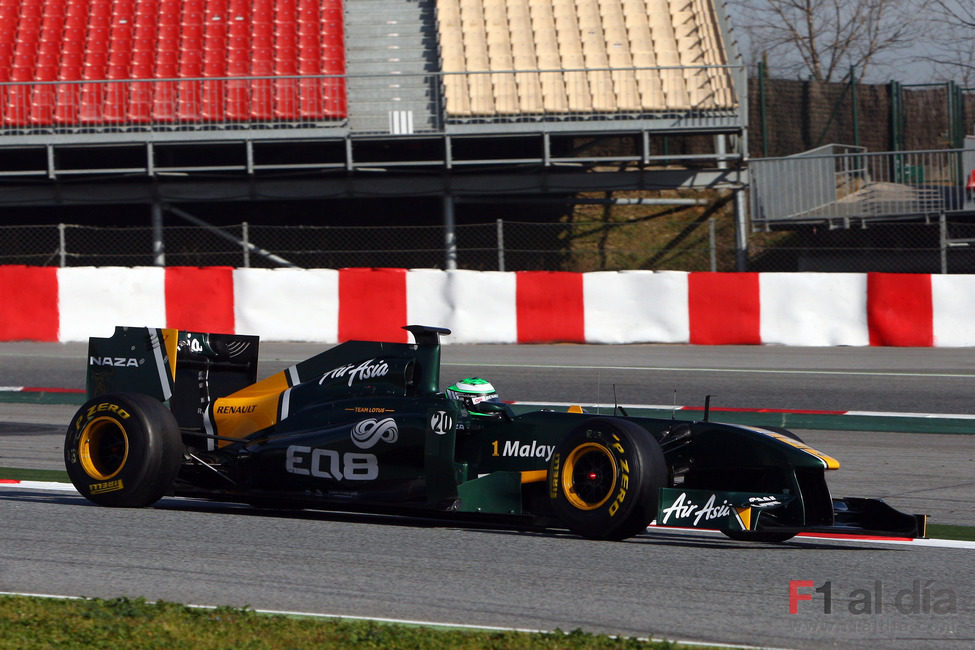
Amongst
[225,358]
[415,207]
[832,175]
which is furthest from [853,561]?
[415,207]

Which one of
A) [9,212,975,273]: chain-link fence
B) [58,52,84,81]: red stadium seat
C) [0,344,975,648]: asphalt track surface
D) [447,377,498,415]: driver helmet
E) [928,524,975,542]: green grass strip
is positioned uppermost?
[58,52,84,81]: red stadium seat

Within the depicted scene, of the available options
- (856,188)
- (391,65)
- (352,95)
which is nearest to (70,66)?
(352,95)

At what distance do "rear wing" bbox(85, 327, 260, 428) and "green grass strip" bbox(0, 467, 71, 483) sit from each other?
3.17ft

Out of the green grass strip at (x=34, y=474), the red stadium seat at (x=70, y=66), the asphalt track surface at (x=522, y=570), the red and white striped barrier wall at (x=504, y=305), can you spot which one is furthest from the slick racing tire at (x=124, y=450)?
the red stadium seat at (x=70, y=66)

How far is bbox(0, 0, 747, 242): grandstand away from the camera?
64.9 feet

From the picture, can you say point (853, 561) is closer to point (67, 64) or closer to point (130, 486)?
point (130, 486)

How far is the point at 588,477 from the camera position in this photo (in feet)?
18.6

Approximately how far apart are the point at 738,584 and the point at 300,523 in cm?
243

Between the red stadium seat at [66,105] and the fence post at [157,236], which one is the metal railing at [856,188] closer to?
the fence post at [157,236]

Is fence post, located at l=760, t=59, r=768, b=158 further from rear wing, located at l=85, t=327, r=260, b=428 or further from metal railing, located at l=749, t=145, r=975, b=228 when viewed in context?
rear wing, located at l=85, t=327, r=260, b=428

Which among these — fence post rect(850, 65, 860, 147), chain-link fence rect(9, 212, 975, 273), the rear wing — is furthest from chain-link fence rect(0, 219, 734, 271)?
the rear wing

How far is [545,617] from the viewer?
4.50 metres

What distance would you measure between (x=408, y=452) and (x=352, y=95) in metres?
15.5

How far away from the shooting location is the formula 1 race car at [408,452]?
5582 mm
